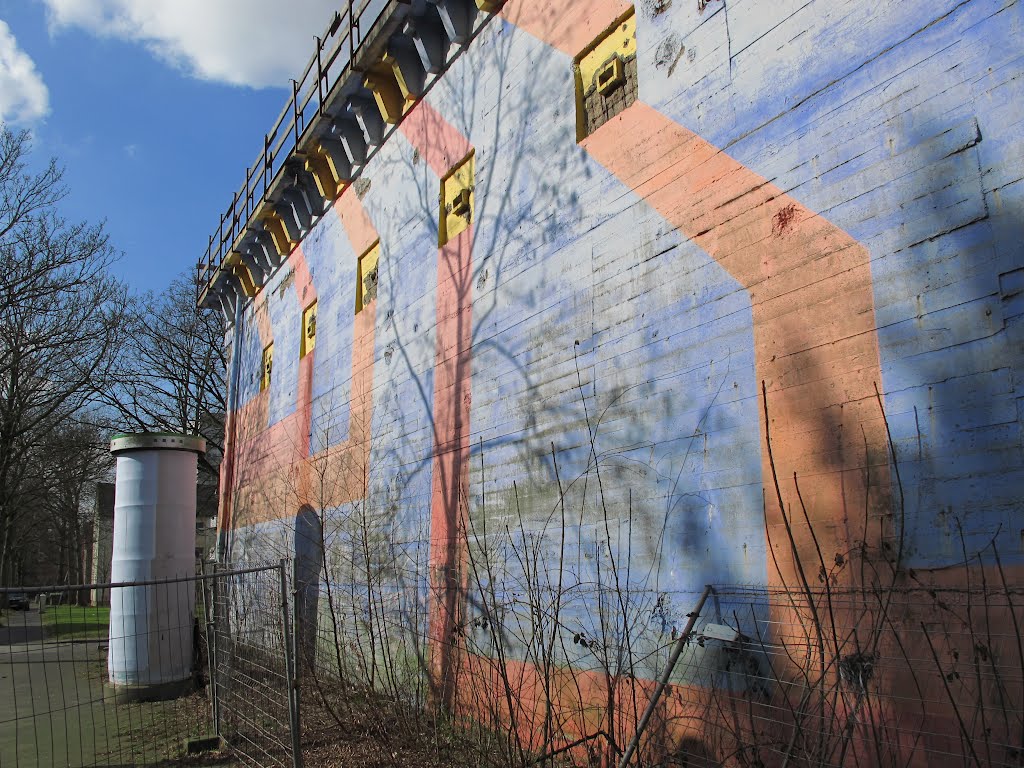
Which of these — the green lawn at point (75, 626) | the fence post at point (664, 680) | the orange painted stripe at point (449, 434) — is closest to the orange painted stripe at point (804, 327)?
the fence post at point (664, 680)

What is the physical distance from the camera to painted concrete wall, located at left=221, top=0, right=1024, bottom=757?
3715 mm

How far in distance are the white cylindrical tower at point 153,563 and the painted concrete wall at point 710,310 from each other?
3.23 m

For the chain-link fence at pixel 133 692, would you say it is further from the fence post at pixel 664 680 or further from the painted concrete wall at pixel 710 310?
the fence post at pixel 664 680

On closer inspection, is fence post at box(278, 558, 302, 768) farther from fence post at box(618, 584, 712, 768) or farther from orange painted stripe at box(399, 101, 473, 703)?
fence post at box(618, 584, 712, 768)

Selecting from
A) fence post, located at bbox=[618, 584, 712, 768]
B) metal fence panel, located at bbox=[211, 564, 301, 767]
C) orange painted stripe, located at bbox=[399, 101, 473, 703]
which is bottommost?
metal fence panel, located at bbox=[211, 564, 301, 767]

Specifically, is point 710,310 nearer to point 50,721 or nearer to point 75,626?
point 50,721

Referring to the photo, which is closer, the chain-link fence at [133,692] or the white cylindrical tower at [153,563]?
the chain-link fence at [133,692]

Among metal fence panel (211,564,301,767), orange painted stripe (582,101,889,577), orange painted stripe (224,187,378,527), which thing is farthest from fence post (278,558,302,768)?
orange painted stripe (224,187,378,527)

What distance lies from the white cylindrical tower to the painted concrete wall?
3.23m

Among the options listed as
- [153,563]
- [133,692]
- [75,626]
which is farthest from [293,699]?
[75,626]

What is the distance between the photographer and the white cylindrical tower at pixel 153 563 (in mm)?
9789

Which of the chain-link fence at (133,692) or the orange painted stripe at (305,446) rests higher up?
the orange painted stripe at (305,446)

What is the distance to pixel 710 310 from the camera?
4953mm

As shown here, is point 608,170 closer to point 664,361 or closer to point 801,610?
point 664,361
